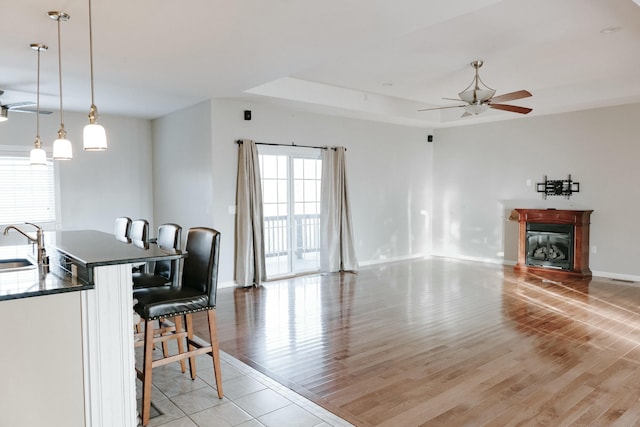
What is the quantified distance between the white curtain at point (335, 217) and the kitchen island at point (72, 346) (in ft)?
16.9

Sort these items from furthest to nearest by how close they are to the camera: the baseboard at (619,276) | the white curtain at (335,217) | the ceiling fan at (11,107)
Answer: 1. the white curtain at (335,217)
2. the baseboard at (619,276)
3. the ceiling fan at (11,107)

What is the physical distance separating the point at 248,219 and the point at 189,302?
3.61 meters

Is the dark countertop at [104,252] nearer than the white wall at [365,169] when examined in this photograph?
Yes

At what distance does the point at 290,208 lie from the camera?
7.10 meters

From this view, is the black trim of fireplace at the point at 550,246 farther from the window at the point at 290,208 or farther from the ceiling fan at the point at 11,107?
the ceiling fan at the point at 11,107

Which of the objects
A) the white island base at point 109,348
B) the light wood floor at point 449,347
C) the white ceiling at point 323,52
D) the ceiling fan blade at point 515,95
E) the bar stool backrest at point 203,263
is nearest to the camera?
the white island base at point 109,348

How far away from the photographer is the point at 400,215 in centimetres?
888

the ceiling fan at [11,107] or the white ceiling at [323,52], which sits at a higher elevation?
the white ceiling at [323,52]

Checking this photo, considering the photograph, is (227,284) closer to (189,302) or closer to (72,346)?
(189,302)

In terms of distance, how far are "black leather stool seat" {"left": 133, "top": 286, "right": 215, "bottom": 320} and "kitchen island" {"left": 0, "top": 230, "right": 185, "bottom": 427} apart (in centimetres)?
39

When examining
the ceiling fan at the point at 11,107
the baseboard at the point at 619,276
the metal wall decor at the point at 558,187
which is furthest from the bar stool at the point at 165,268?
the baseboard at the point at 619,276

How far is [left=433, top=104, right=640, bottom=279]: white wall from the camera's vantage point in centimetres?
679

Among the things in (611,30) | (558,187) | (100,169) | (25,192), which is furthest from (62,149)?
(558,187)

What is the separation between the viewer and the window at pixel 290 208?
22.5 ft
